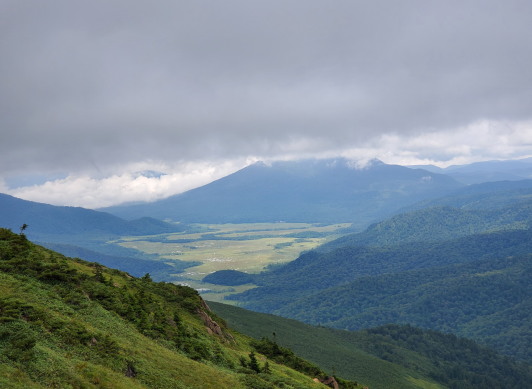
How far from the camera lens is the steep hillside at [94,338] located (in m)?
23.5

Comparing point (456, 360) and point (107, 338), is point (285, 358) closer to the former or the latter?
point (107, 338)

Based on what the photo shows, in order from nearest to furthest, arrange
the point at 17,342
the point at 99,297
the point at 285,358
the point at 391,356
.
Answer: the point at 17,342
the point at 99,297
the point at 285,358
the point at 391,356

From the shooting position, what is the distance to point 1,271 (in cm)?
3450

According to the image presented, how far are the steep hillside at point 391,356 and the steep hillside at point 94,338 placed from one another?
86.6 metres

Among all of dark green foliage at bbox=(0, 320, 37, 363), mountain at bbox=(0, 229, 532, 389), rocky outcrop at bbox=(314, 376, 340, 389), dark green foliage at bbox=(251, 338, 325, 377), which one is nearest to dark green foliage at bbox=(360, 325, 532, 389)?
dark green foliage at bbox=(251, 338, 325, 377)

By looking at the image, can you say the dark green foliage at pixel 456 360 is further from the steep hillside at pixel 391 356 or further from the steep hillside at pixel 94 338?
the steep hillside at pixel 94 338

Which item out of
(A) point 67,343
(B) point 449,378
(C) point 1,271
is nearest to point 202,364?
(A) point 67,343

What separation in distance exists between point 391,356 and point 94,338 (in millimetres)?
149370

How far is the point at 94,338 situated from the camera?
28562 mm

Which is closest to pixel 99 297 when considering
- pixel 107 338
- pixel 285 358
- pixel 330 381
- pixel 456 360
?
pixel 107 338

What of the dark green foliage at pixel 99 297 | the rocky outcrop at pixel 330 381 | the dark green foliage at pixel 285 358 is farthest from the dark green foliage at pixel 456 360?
the dark green foliage at pixel 99 297

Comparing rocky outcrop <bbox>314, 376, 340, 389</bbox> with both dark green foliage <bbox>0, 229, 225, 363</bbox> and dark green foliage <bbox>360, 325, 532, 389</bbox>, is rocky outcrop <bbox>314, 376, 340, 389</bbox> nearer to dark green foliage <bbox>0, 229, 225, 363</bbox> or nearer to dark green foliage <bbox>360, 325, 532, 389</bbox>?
dark green foliage <bbox>0, 229, 225, 363</bbox>

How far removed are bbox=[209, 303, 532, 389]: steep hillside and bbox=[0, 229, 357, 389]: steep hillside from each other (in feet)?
284

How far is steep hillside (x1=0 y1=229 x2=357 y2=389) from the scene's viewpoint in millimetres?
23547
